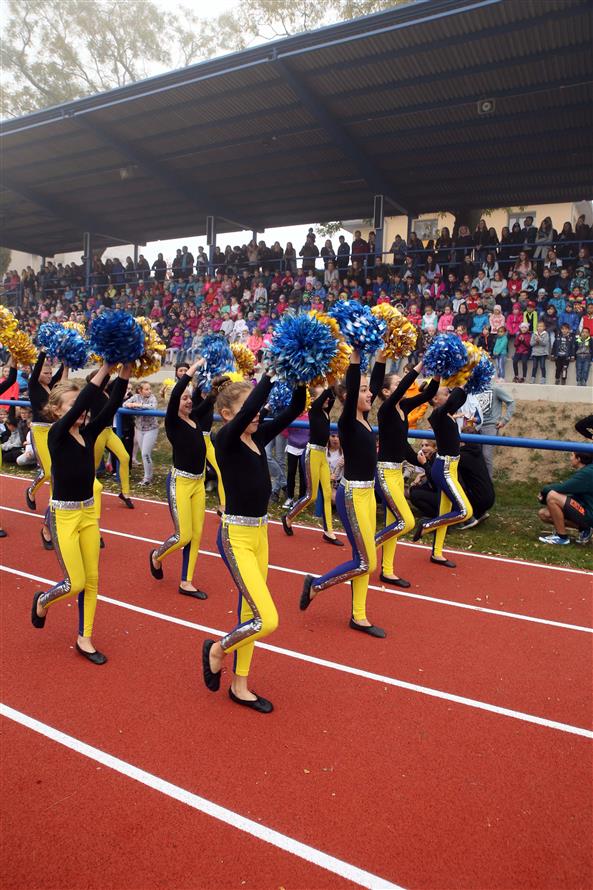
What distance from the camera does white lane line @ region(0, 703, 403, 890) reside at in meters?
2.71

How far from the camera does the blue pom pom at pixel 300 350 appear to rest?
3.63 m

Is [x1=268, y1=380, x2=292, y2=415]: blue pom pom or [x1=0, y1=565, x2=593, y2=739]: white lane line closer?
[x1=0, y1=565, x2=593, y2=739]: white lane line

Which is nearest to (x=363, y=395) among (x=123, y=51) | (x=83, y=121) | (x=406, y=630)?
(x=406, y=630)

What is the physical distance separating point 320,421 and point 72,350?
3140mm

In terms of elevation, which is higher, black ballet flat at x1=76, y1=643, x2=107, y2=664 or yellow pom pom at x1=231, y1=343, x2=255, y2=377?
yellow pom pom at x1=231, y1=343, x2=255, y2=377

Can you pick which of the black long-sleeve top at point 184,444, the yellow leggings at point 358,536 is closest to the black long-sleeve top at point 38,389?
the black long-sleeve top at point 184,444

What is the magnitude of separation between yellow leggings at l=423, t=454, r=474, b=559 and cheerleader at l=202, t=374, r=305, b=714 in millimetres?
3450

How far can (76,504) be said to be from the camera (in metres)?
4.63

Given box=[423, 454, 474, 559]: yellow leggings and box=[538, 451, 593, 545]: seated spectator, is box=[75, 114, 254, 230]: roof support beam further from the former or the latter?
box=[538, 451, 593, 545]: seated spectator

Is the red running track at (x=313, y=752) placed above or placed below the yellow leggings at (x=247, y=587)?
below

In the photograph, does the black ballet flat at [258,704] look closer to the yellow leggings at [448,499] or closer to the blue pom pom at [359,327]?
the blue pom pom at [359,327]

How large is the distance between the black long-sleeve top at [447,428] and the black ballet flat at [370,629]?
101 inches

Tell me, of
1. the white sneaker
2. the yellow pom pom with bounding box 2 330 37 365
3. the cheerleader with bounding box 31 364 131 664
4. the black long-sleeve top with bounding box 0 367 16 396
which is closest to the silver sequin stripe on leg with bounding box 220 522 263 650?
the cheerleader with bounding box 31 364 131 664

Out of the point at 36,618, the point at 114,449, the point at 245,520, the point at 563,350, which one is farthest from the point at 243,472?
the point at 563,350
